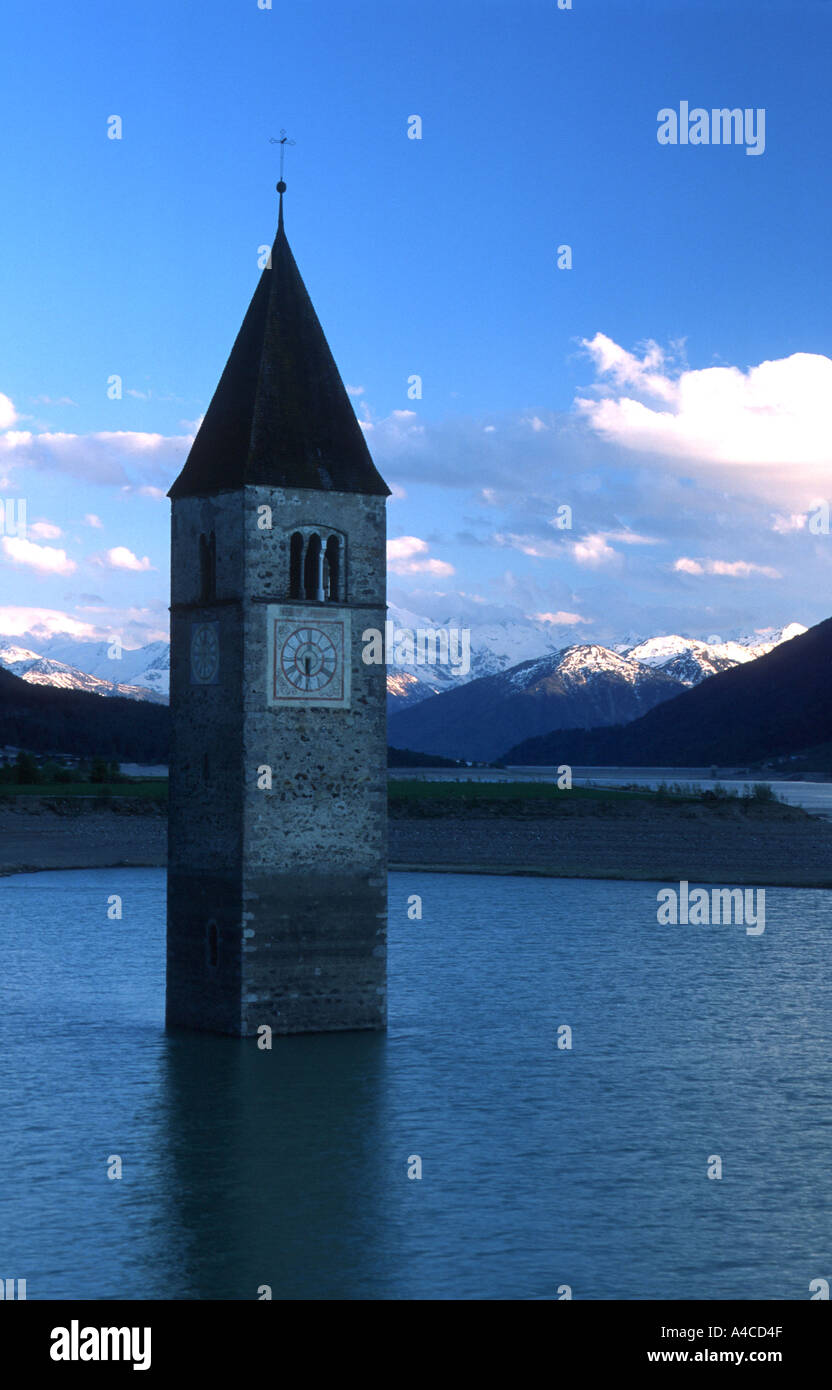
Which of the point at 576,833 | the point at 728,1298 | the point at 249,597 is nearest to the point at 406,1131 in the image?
the point at 728,1298

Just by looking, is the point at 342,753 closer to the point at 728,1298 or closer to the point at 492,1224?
the point at 492,1224

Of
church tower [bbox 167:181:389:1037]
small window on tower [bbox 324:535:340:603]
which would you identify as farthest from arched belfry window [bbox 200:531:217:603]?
small window on tower [bbox 324:535:340:603]

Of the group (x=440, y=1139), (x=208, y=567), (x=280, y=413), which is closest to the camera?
(x=440, y=1139)

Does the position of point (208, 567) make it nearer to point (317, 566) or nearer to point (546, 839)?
point (317, 566)

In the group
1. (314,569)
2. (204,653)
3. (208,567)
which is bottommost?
(204,653)

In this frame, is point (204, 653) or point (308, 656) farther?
point (204, 653)

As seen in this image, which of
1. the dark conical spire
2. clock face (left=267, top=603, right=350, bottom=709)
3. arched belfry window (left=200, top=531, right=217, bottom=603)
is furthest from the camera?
arched belfry window (left=200, top=531, right=217, bottom=603)

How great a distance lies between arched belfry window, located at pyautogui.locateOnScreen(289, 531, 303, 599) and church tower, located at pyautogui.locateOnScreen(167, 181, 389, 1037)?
0.05 m

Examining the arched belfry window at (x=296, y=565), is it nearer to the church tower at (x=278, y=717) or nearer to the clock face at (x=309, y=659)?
the church tower at (x=278, y=717)

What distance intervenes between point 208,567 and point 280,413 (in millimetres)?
4196

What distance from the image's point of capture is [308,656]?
41.2m

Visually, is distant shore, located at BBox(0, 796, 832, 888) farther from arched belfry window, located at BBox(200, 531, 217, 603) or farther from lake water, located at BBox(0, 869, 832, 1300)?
arched belfry window, located at BBox(200, 531, 217, 603)

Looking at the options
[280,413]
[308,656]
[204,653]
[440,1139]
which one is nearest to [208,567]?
[204,653]

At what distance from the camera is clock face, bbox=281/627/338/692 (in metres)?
40.9
